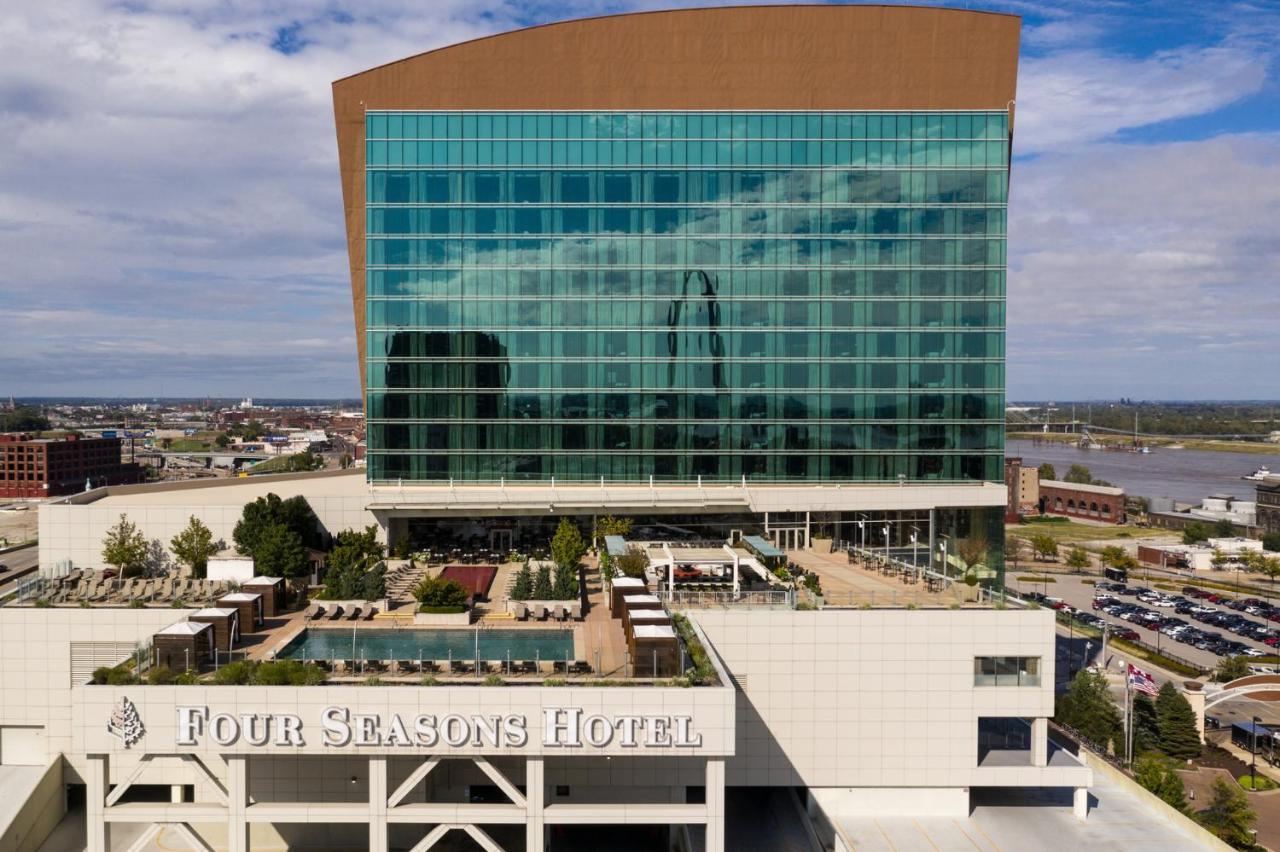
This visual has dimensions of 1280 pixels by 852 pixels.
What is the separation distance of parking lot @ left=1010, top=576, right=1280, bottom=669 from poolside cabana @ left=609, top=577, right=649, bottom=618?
205ft

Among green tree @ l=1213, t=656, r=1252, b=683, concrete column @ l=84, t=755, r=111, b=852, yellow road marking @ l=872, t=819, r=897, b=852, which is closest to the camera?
concrete column @ l=84, t=755, r=111, b=852

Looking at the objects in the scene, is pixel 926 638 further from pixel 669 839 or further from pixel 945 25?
pixel 945 25

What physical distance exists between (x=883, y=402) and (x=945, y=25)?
89.7ft

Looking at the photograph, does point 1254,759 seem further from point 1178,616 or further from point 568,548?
point 568,548

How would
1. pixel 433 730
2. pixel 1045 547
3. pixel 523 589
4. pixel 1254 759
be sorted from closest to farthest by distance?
pixel 433 730 → pixel 523 589 → pixel 1254 759 → pixel 1045 547

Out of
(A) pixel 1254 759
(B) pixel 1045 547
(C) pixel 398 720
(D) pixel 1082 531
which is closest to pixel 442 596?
(C) pixel 398 720

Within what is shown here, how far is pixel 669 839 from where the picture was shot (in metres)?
39.7

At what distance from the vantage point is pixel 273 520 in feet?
193

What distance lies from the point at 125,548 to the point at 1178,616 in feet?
355

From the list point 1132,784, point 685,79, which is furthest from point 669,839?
point 685,79

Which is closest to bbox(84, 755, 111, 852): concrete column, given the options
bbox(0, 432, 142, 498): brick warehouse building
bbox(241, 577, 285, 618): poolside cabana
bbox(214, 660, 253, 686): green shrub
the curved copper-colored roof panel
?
bbox(214, 660, 253, 686): green shrub

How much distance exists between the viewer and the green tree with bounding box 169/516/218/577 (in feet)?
193

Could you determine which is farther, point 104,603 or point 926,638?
point 104,603

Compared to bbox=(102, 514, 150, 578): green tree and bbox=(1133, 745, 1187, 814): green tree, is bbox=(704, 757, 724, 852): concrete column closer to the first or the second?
bbox=(1133, 745, 1187, 814): green tree
